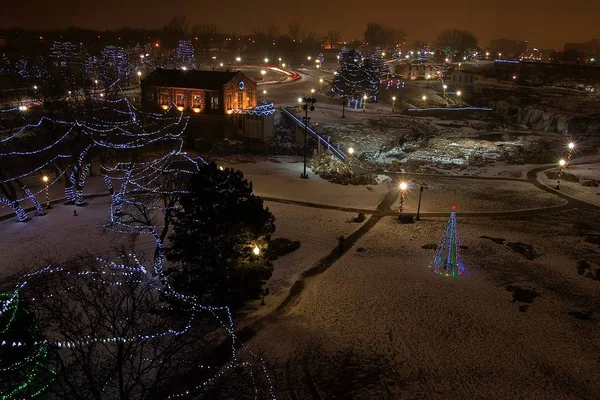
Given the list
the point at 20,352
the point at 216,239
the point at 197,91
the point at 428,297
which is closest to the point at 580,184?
the point at 428,297

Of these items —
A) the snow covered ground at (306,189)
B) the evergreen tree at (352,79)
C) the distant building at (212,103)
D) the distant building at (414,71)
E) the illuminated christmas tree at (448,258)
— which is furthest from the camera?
the distant building at (414,71)

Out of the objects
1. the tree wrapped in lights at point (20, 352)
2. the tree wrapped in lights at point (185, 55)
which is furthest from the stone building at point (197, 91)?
the tree wrapped in lights at point (185, 55)

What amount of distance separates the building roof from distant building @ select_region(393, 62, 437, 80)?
58.7 m

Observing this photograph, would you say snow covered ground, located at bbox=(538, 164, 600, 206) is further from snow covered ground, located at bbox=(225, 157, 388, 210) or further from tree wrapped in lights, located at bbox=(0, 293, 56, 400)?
tree wrapped in lights, located at bbox=(0, 293, 56, 400)

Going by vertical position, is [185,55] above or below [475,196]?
above

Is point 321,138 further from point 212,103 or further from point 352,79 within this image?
point 352,79

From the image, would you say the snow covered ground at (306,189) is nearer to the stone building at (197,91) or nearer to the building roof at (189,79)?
the stone building at (197,91)

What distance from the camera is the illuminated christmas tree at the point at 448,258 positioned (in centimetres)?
2236

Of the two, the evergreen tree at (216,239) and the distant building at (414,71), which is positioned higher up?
the distant building at (414,71)

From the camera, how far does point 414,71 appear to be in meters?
99.1

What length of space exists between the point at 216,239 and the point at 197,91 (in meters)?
36.8

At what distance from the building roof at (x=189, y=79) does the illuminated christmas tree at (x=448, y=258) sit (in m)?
33.7

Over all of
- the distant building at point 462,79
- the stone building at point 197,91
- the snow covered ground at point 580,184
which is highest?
the distant building at point 462,79

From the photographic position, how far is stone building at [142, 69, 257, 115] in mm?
49719
